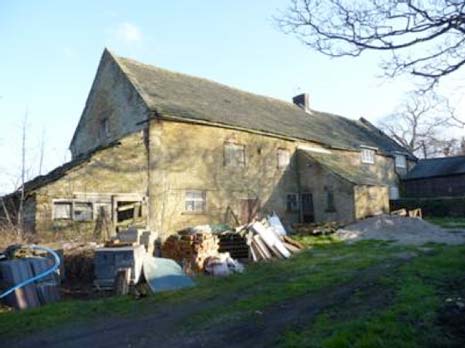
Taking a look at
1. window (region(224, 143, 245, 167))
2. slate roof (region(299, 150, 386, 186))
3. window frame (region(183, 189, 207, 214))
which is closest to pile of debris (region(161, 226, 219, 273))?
window frame (region(183, 189, 207, 214))

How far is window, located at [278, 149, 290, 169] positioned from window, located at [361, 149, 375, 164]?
9108 mm

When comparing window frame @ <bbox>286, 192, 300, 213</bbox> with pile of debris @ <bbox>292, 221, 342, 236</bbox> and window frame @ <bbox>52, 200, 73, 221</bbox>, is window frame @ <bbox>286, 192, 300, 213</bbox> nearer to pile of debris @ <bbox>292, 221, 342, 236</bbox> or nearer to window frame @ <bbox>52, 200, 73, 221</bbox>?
pile of debris @ <bbox>292, 221, 342, 236</bbox>

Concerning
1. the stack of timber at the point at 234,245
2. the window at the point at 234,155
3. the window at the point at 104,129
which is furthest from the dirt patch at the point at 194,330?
the window at the point at 104,129

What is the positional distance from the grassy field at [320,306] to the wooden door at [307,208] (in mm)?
13129

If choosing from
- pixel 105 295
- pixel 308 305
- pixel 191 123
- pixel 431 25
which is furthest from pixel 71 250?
pixel 431 25

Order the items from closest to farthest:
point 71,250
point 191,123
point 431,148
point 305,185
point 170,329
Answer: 1. point 170,329
2. point 71,250
3. point 191,123
4. point 305,185
5. point 431,148

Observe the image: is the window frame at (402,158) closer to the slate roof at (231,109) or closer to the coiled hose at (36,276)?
the slate roof at (231,109)

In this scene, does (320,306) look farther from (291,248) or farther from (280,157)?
(280,157)

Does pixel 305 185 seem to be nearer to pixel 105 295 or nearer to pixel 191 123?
pixel 191 123

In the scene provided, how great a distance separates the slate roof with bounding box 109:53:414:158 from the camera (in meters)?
21.8

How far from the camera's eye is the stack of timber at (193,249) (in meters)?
13.7

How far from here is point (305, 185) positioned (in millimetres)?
27062

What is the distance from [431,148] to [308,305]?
65349mm

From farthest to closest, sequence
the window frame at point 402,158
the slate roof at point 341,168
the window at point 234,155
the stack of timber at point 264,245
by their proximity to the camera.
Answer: the window frame at point 402,158 → the slate roof at point 341,168 → the window at point 234,155 → the stack of timber at point 264,245
